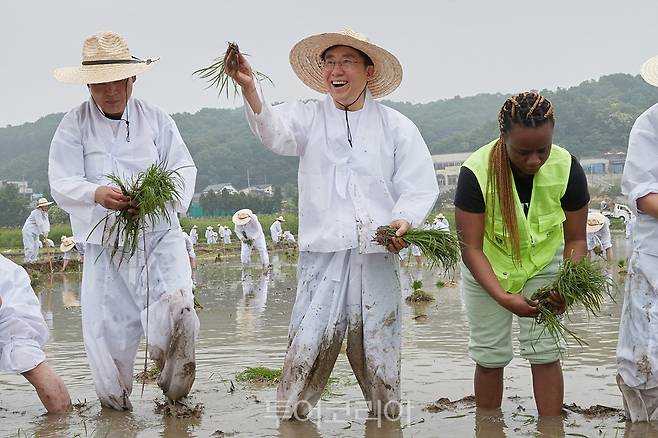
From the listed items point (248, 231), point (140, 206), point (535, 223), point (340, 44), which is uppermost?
point (340, 44)

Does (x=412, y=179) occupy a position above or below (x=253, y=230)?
above

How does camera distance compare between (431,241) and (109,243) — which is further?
(109,243)

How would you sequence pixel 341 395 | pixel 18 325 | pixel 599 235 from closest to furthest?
pixel 18 325, pixel 341 395, pixel 599 235

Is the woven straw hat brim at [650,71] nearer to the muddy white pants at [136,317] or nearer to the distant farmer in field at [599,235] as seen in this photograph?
the muddy white pants at [136,317]

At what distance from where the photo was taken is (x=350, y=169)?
541 cm

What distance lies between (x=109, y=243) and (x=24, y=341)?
2.55 ft

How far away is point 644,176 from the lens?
496 cm

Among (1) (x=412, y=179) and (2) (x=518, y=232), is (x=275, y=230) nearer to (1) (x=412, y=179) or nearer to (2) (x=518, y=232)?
(1) (x=412, y=179)

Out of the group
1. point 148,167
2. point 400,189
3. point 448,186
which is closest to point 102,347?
point 148,167

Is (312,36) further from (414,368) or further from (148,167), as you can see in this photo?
(414,368)

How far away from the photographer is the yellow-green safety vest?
5008 mm

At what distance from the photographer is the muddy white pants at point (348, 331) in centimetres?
536

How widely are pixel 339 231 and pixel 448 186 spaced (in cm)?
7270

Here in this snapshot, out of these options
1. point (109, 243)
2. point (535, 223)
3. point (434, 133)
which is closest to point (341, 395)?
point (109, 243)
